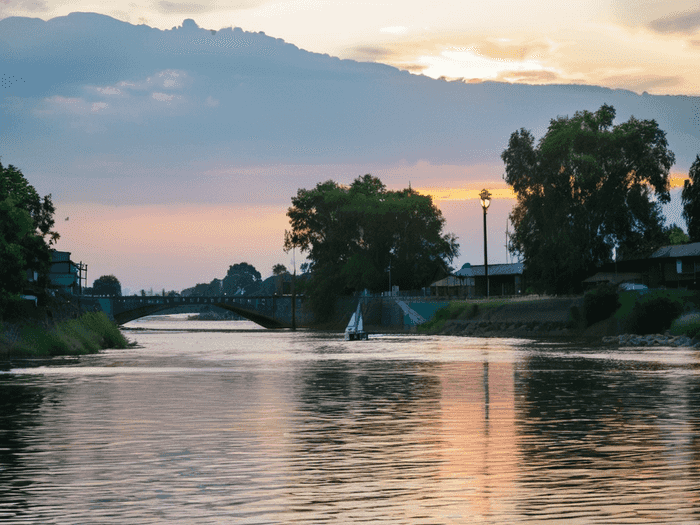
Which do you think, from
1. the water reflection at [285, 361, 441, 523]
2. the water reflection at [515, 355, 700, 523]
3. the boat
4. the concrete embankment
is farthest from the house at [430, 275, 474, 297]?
the water reflection at [285, 361, 441, 523]

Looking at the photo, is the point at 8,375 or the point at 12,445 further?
the point at 8,375

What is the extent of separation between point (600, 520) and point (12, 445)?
1400 centimetres

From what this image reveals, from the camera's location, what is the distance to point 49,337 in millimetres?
72000

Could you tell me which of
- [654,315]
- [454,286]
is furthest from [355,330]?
[454,286]

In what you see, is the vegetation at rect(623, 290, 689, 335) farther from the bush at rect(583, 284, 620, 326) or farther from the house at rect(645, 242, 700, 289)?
the house at rect(645, 242, 700, 289)

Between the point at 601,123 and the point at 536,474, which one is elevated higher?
the point at 601,123

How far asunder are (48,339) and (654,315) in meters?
63.6

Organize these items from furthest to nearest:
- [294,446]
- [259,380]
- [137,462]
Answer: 1. [259,380]
2. [294,446]
3. [137,462]

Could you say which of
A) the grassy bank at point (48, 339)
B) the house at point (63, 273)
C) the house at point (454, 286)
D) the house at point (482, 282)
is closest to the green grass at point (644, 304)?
the grassy bank at point (48, 339)

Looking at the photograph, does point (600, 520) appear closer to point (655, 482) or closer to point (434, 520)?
point (434, 520)

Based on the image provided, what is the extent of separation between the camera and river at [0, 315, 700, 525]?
15781mm

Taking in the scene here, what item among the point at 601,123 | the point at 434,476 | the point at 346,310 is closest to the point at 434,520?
the point at 434,476

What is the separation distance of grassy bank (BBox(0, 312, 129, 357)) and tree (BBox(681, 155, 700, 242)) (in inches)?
3985

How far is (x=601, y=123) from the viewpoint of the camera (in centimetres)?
13650
